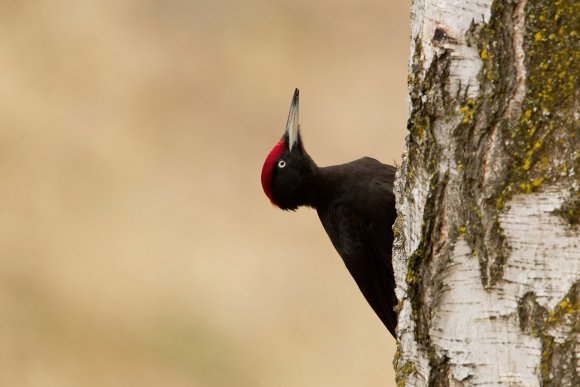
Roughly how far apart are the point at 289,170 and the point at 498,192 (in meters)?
2.40

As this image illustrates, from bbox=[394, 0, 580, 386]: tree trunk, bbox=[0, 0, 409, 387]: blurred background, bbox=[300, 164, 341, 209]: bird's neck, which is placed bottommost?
bbox=[394, 0, 580, 386]: tree trunk

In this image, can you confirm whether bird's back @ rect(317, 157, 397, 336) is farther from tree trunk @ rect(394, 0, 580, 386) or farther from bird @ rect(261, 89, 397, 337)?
tree trunk @ rect(394, 0, 580, 386)

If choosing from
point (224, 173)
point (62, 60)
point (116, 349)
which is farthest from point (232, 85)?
point (116, 349)

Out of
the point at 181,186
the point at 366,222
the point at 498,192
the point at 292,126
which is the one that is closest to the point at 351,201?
the point at 366,222

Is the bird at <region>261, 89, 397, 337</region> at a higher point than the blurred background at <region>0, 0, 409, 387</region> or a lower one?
lower

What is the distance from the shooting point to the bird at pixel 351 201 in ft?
15.0

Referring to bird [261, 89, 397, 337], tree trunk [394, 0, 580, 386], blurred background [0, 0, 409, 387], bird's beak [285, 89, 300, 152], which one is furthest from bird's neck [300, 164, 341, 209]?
blurred background [0, 0, 409, 387]

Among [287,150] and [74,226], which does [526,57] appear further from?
[74,226]

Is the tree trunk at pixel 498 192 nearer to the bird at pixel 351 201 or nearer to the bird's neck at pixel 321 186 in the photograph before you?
the bird at pixel 351 201

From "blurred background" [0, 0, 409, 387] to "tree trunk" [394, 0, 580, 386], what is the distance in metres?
4.28

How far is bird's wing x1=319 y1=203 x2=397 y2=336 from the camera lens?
4.59 metres

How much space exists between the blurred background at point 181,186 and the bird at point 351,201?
2.08 m

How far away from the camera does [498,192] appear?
2.36m

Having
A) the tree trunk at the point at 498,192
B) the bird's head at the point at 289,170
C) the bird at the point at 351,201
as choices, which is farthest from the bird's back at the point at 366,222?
the tree trunk at the point at 498,192
